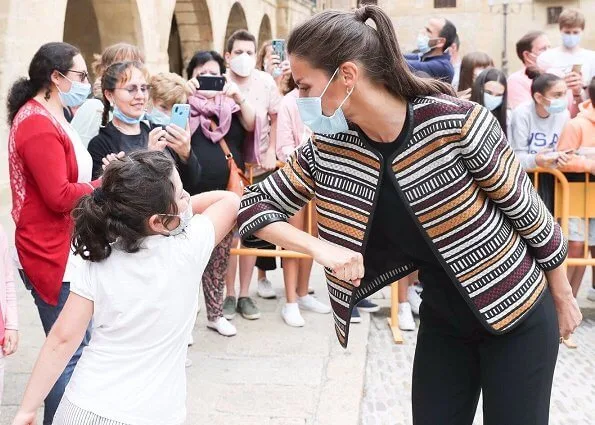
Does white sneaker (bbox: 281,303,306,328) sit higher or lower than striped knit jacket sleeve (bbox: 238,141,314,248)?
lower

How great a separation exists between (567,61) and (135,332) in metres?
6.55

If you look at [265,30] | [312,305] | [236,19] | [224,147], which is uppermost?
[224,147]

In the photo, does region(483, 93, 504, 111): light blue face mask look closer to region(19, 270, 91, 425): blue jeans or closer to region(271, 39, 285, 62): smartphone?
region(271, 39, 285, 62): smartphone

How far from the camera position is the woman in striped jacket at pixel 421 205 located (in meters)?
2.18

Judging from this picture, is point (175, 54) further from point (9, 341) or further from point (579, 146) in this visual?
point (9, 341)

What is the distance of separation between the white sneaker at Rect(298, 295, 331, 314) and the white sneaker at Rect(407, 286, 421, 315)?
0.66 metres

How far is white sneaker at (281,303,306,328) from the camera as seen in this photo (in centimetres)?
543

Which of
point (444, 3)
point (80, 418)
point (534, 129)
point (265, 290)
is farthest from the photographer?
point (444, 3)

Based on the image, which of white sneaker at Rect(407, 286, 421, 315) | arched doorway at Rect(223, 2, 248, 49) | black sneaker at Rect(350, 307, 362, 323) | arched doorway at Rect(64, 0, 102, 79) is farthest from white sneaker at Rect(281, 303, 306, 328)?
arched doorway at Rect(223, 2, 248, 49)

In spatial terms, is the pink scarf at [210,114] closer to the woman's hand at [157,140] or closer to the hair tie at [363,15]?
the woman's hand at [157,140]

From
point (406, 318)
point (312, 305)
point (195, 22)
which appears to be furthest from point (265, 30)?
point (406, 318)

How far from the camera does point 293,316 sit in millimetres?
5477

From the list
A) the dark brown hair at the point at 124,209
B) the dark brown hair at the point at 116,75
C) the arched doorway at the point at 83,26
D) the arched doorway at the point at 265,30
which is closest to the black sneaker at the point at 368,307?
Answer: the dark brown hair at the point at 116,75

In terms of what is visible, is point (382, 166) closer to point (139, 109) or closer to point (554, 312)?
point (554, 312)
